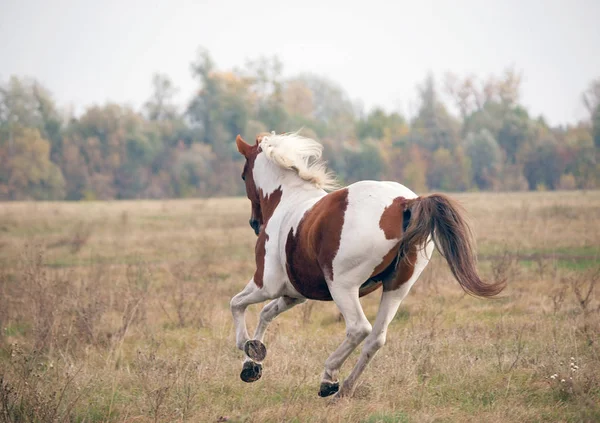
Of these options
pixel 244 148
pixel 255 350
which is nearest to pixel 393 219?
pixel 255 350

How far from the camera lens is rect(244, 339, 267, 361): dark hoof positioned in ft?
18.0

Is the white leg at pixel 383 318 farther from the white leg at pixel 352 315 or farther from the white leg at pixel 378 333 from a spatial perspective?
the white leg at pixel 352 315

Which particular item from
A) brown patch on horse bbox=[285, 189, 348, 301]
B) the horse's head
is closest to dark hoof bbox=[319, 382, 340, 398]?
brown patch on horse bbox=[285, 189, 348, 301]

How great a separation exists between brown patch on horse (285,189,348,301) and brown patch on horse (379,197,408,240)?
0.30 m

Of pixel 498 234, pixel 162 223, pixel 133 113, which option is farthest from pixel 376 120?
pixel 498 234

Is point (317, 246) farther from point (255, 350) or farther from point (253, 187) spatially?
point (253, 187)

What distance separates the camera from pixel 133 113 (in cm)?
6581

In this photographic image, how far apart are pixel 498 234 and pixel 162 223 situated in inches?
454

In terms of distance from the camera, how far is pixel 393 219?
4.92 m

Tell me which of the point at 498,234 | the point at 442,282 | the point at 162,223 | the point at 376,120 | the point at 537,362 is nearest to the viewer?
A: the point at 537,362

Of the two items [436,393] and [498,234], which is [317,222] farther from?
[498,234]

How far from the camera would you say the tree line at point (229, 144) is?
54656mm

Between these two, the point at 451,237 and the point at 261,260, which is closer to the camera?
the point at 451,237

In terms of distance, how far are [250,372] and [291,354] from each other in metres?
1.17
